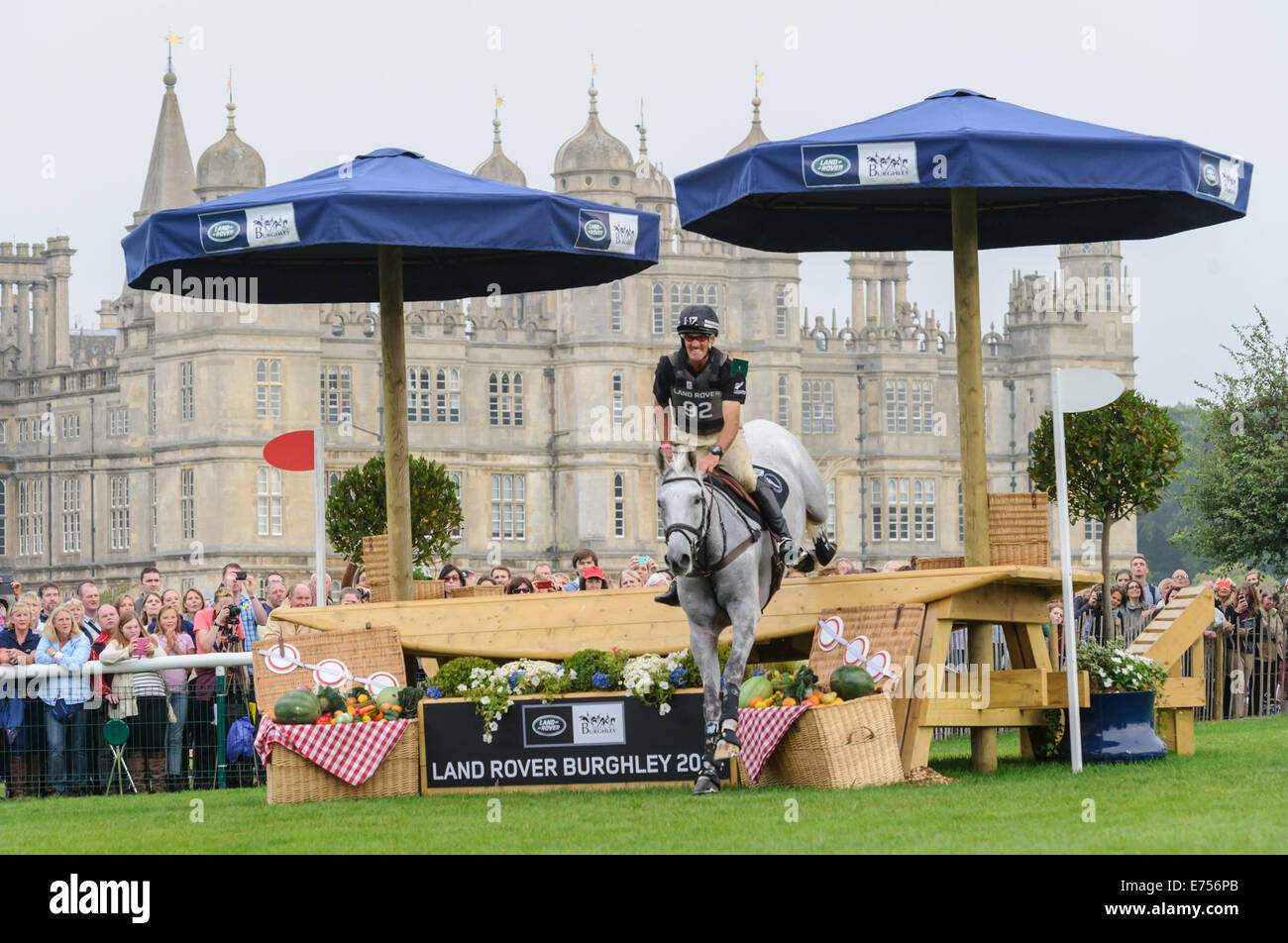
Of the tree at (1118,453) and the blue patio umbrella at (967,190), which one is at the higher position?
the blue patio umbrella at (967,190)

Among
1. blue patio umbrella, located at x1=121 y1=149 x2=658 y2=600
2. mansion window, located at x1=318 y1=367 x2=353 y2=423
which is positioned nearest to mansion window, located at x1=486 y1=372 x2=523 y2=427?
mansion window, located at x1=318 y1=367 x2=353 y2=423

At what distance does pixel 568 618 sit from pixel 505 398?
4775 cm

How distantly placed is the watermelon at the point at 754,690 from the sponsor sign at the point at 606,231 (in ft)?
9.28

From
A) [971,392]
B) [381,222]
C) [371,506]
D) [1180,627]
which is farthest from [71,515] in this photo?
[971,392]

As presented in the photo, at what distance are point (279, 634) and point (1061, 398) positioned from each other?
202 inches

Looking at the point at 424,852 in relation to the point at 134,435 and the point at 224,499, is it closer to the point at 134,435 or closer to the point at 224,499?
the point at 224,499

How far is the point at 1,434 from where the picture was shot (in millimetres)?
64875

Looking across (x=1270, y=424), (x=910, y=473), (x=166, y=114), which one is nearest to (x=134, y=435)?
(x=166, y=114)

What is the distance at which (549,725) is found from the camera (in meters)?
12.2

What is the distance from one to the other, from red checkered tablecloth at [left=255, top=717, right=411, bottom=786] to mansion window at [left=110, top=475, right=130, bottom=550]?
49.3m

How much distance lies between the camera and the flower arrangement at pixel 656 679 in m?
12.0

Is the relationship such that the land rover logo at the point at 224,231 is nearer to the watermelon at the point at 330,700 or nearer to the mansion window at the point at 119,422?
the watermelon at the point at 330,700
